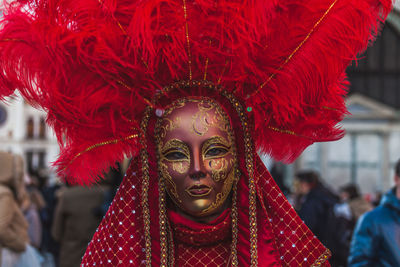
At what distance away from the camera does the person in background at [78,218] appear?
4227 mm

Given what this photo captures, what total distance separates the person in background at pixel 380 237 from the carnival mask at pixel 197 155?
1370 mm

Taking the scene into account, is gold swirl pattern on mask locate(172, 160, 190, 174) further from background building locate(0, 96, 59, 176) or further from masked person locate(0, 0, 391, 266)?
background building locate(0, 96, 59, 176)

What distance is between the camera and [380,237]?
9.89 ft

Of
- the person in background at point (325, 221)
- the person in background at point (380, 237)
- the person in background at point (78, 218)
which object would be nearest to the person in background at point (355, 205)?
the person in background at point (325, 221)

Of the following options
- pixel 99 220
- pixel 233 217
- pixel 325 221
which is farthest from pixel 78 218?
pixel 233 217

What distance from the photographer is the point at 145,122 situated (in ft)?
6.89

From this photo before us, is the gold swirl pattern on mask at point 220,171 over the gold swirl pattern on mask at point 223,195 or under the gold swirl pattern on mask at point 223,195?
over

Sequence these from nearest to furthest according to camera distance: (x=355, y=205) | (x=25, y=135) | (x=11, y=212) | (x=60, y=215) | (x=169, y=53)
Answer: (x=169, y=53), (x=11, y=212), (x=60, y=215), (x=355, y=205), (x=25, y=135)

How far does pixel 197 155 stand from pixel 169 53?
0.41 metres

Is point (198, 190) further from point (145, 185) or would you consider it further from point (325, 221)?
point (325, 221)

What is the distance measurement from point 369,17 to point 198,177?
899mm

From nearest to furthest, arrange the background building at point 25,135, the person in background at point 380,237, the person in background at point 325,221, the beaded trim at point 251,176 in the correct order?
the beaded trim at point 251,176 < the person in background at point 380,237 < the person in background at point 325,221 < the background building at point 25,135

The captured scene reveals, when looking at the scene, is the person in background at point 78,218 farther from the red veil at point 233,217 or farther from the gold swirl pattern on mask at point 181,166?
the gold swirl pattern on mask at point 181,166

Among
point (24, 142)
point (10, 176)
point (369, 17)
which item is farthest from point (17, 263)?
point (24, 142)
